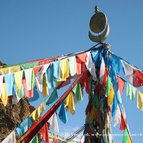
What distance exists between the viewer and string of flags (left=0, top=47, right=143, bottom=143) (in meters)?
7.67

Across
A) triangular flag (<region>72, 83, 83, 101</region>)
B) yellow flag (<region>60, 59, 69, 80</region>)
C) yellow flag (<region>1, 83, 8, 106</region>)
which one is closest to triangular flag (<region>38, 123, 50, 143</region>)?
triangular flag (<region>72, 83, 83, 101</region>)

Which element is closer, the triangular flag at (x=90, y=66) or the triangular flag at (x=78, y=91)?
the triangular flag at (x=90, y=66)

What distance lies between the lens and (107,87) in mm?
8562

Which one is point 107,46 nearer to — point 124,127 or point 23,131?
point 124,127

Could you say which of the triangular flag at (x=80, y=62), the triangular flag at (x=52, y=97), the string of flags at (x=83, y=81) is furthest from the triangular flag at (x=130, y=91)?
the triangular flag at (x=52, y=97)

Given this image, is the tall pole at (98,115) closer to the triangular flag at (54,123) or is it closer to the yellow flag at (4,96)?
the triangular flag at (54,123)

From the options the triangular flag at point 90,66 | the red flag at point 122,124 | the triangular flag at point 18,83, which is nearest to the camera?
the triangular flag at point 18,83

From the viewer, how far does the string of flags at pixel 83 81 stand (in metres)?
7.67

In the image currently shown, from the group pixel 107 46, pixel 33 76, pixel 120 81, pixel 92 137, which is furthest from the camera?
pixel 120 81

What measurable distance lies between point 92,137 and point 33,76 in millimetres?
1669

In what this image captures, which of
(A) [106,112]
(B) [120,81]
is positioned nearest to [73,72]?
(A) [106,112]

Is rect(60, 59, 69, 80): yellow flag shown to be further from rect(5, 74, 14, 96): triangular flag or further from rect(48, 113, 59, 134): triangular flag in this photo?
rect(48, 113, 59, 134): triangular flag

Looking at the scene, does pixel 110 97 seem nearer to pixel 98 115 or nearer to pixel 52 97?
pixel 98 115

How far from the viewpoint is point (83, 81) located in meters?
9.44
